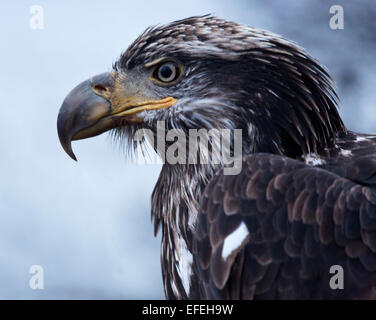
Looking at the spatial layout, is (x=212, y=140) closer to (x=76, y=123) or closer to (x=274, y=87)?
(x=274, y=87)

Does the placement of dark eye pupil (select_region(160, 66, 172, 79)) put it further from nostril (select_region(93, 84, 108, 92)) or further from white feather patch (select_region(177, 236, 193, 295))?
white feather patch (select_region(177, 236, 193, 295))

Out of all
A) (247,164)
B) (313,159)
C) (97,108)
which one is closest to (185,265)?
(247,164)

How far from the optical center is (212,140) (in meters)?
3.69

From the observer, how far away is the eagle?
3053 millimetres

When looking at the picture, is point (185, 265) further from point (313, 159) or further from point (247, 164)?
point (313, 159)

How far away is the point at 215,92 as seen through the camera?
12.2 feet

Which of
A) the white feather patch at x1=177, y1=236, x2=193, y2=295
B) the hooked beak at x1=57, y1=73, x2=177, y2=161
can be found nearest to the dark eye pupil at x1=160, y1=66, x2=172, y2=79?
the hooked beak at x1=57, y1=73, x2=177, y2=161

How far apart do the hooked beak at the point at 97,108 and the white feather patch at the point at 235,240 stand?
0.93 metres

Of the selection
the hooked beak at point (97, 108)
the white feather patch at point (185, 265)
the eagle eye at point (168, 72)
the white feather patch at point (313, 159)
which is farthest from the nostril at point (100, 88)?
the white feather patch at point (313, 159)
